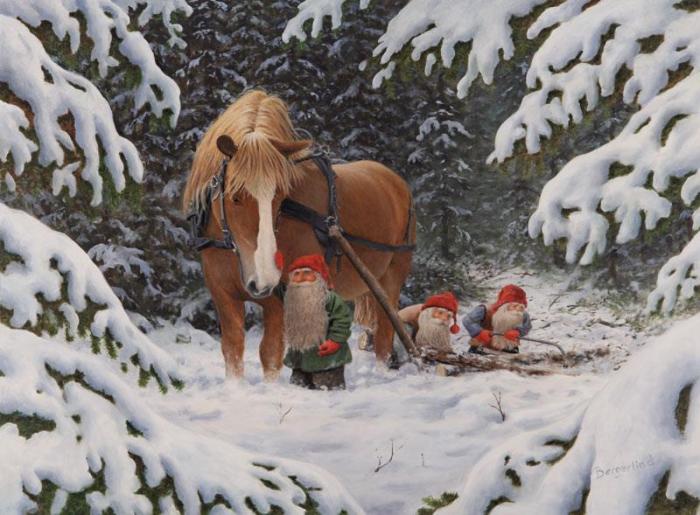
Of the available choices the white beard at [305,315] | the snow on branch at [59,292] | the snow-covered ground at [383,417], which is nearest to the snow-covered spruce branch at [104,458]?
the snow on branch at [59,292]

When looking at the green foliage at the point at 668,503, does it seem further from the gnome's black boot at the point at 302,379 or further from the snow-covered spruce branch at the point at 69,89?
the gnome's black boot at the point at 302,379

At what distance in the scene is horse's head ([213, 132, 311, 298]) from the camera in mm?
6164

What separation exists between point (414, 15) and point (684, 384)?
6.02 feet

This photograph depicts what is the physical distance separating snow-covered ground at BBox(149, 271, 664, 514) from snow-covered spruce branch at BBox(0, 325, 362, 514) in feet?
3.80

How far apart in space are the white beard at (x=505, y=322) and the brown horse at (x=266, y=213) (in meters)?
1.07

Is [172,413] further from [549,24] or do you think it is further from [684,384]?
[684,384]

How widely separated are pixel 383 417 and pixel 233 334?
5.51 feet

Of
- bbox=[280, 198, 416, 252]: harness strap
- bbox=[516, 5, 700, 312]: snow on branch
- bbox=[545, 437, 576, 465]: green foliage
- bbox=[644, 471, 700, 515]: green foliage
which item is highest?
bbox=[516, 5, 700, 312]: snow on branch

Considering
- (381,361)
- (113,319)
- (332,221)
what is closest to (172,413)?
(332,221)

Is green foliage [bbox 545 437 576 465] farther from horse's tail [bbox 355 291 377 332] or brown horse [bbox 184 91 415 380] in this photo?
horse's tail [bbox 355 291 377 332]

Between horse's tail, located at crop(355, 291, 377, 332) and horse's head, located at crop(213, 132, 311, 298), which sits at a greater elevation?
horse's head, located at crop(213, 132, 311, 298)

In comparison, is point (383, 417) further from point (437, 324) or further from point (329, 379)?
point (437, 324)

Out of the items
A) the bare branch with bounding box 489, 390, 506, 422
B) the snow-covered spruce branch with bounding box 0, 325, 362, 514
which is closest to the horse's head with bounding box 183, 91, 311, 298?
the bare branch with bounding box 489, 390, 506, 422

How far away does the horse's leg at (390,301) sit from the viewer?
8.28 meters
